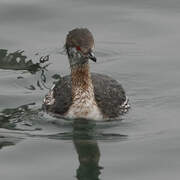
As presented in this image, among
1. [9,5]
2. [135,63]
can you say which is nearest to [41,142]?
[135,63]

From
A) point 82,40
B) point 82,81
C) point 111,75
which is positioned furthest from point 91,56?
point 111,75

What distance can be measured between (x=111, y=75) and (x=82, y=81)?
2431 millimetres

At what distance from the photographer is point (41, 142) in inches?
556

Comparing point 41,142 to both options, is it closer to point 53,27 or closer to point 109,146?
point 109,146

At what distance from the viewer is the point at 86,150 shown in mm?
14094

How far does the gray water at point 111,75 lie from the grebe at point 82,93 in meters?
0.21

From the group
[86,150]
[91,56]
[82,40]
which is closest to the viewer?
[86,150]

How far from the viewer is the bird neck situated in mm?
14938

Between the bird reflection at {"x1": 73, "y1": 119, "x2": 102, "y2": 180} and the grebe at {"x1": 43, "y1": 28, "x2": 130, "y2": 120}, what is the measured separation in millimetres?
186

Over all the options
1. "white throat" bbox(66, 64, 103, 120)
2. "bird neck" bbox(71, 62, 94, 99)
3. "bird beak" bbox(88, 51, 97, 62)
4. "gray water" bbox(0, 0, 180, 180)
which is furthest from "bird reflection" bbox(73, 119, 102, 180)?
"bird beak" bbox(88, 51, 97, 62)

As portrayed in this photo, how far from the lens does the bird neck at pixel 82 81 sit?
14938 mm

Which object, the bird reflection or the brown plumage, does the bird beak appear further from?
the bird reflection

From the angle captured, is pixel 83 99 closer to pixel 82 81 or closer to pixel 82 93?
pixel 82 93

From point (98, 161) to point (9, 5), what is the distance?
27.5ft
